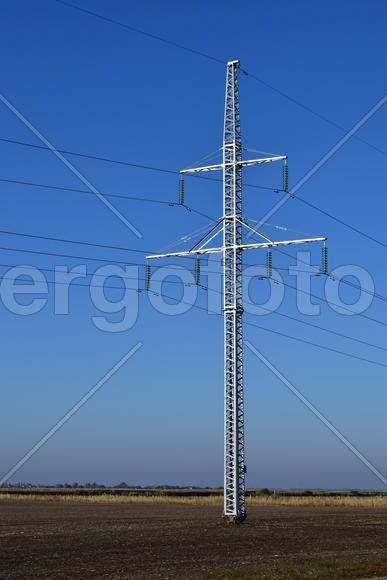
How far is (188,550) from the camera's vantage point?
1357 inches

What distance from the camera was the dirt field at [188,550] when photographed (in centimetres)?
2666

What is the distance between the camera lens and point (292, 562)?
29.6 m

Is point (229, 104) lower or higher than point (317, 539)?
higher

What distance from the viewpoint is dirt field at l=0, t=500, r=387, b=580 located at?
26656 mm

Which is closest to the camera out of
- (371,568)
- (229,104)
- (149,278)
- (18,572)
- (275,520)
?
(18,572)

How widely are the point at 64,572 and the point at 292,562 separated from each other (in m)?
8.43

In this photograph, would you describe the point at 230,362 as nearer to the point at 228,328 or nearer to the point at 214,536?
the point at 228,328

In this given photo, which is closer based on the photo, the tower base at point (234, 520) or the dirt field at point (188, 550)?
the dirt field at point (188, 550)

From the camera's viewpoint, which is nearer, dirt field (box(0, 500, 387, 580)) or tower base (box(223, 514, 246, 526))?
dirt field (box(0, 500, 387, 580))

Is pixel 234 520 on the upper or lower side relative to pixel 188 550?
lower

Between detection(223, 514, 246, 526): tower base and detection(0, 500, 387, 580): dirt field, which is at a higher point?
detection(0, 500, 387, 580): dirt field

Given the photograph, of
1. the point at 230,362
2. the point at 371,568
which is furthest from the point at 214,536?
the point at 371,568

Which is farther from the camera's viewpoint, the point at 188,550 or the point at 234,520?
the point at 234,520

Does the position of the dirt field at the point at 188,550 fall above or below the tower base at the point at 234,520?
above
